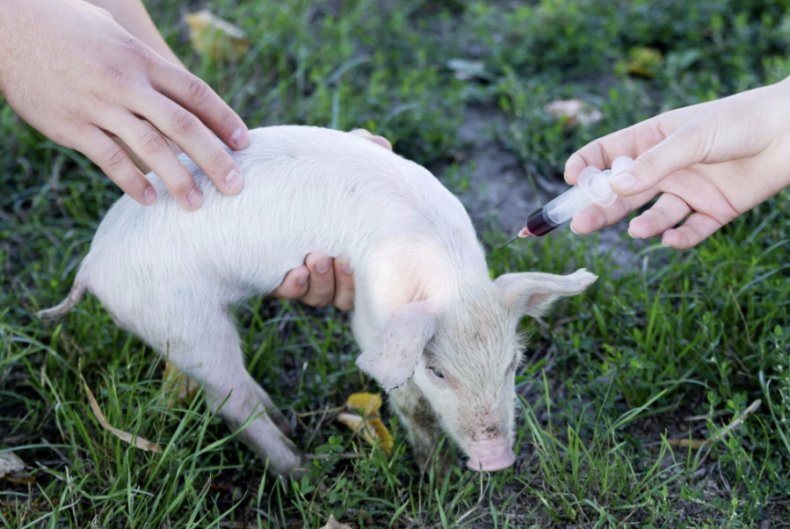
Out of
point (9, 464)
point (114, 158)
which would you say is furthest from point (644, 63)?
point (9, 464)

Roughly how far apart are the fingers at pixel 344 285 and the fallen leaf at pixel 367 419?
0.32 metres

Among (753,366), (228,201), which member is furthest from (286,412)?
(753,366)

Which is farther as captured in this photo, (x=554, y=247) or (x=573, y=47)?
(x=573, y=47)

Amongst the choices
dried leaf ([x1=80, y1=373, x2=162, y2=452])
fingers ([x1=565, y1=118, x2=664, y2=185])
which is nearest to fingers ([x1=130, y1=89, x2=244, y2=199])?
dried leaf ([x1=80, y1=373, x2=162, y2=452])

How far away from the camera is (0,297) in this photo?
359 centimetres

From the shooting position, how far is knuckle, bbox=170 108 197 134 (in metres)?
2.68

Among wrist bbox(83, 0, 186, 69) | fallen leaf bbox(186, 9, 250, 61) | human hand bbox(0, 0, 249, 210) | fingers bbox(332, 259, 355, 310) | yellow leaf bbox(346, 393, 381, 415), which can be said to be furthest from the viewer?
fallen leaf bbox(186, 9, 250, 61)

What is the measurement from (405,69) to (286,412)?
2229 mm

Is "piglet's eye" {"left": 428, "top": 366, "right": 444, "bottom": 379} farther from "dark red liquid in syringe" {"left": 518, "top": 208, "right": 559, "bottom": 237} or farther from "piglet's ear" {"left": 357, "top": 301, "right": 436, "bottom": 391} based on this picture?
"dark red liquid in syringe" {"left": 518, "top": 208, "right": 559, "bottom": 237}

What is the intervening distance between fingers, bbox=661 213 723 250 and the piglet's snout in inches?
33.1

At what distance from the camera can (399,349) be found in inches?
99.5

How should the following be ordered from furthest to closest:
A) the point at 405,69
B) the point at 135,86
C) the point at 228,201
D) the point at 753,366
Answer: the point at 405,69, the point at 753,366, the point at 228,201, the point at 135,86

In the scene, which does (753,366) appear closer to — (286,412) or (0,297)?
(286,412)

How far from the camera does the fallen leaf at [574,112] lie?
4.46m
